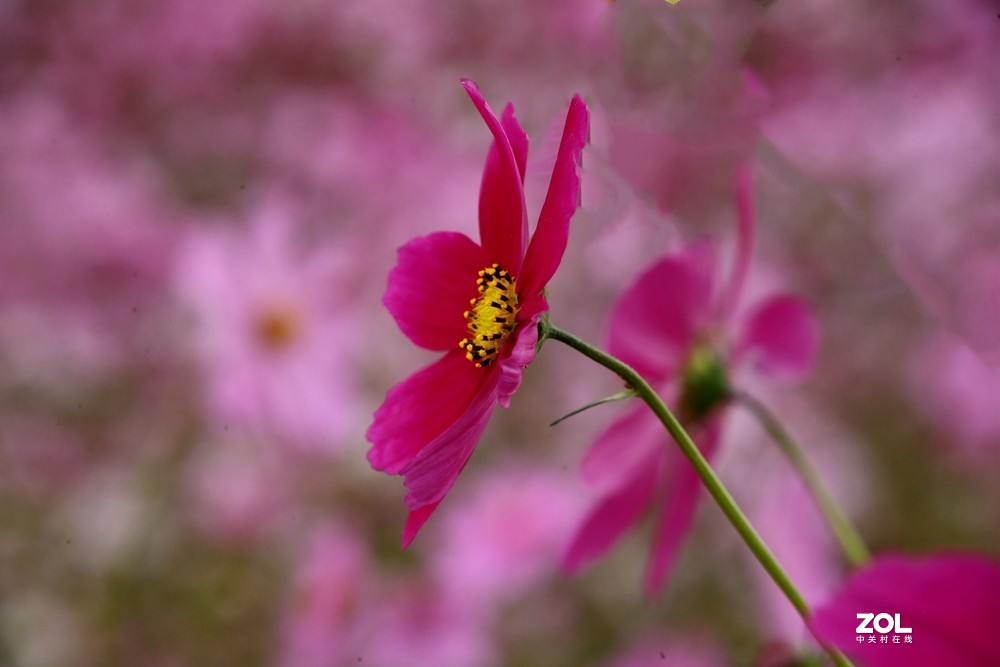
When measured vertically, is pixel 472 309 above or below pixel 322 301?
below

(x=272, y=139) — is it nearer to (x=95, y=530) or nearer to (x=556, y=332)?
(x=95, y=530)

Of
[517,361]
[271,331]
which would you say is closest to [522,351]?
[517,361]

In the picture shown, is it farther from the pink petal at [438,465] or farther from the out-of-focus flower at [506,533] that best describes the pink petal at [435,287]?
the out-of-focus flower at [506,533]

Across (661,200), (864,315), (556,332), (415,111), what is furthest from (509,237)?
(864,315)

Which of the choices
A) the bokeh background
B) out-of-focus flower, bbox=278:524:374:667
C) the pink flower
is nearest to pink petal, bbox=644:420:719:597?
the pink flower

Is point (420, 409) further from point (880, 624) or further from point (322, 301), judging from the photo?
point (322, 301)

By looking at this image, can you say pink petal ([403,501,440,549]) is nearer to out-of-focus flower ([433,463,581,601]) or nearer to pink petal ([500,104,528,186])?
pink petal ([500,104,528,186])
